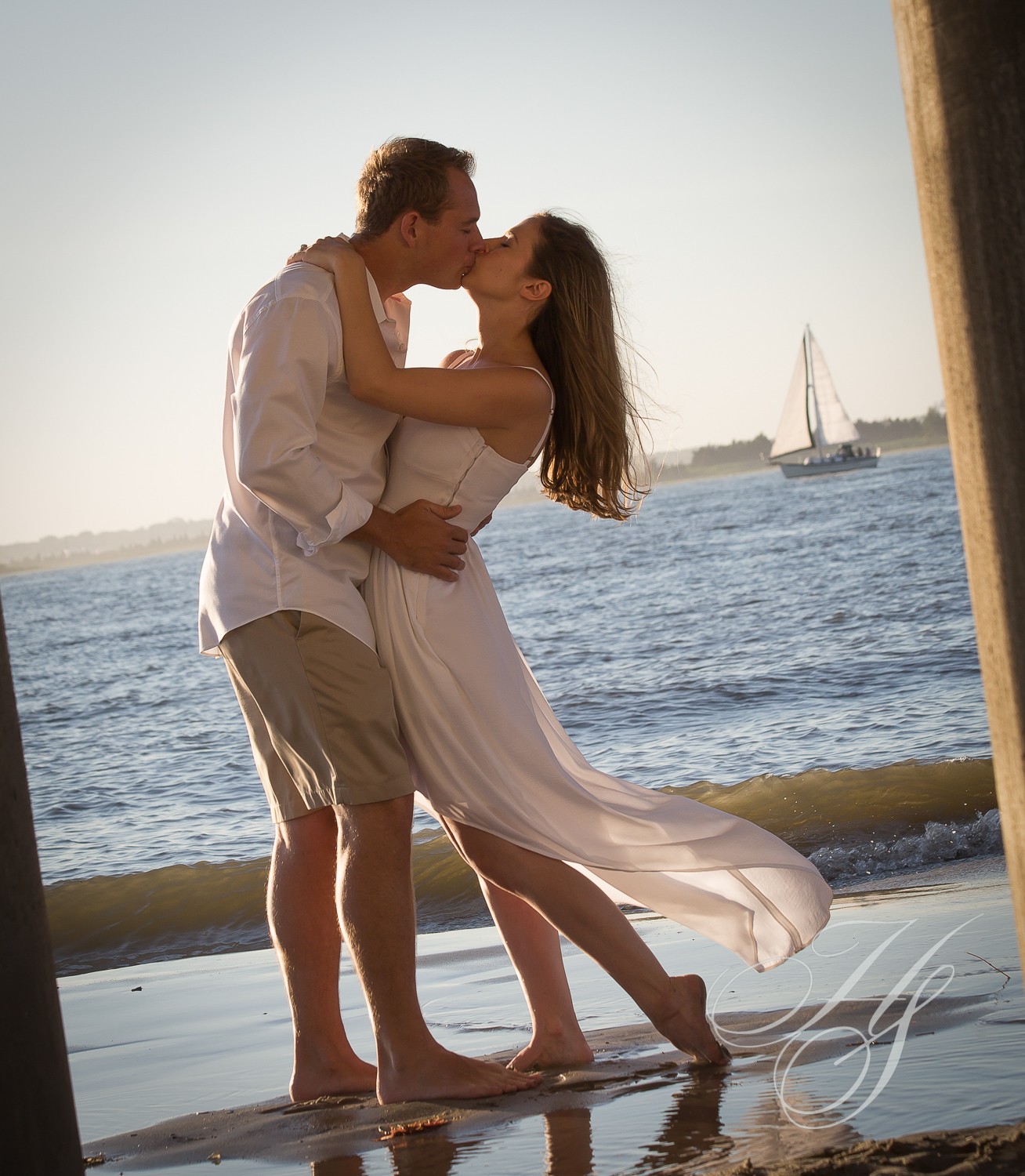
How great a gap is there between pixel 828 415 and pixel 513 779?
6288 centimetres

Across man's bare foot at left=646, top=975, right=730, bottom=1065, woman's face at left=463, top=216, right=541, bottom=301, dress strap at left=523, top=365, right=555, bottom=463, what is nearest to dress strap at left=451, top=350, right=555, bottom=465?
dress strap at left=523, top=365, right=555, bottom=463

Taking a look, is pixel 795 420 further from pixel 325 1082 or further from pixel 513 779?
pixel 325 1082

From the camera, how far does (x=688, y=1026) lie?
114 inches

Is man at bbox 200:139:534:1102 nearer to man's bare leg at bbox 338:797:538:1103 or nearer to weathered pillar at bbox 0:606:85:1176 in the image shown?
man's bare leg at bbox 338:797:538:1103

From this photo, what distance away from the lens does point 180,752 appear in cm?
1238

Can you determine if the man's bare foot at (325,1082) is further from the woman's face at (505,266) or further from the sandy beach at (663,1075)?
the woman's face at (505,266)

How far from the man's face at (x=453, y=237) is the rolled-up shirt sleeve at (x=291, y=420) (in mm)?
387

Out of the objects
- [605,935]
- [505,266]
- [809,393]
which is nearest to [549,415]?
[505,266]

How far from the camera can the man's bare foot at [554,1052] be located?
3.00 meters

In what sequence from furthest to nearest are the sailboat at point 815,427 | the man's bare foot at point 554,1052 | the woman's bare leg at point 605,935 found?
the sailboat at point 815,427 → the man's bare foot at point 554,1052 → the woman's bare leg at point 605,935

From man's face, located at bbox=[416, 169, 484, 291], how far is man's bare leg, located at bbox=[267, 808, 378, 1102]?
1.37m

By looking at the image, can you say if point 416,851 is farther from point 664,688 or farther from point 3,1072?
point 664,688

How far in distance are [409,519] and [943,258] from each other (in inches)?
66.2

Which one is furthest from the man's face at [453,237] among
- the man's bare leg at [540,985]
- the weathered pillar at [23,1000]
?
the weathered pillar at [23,1000]
